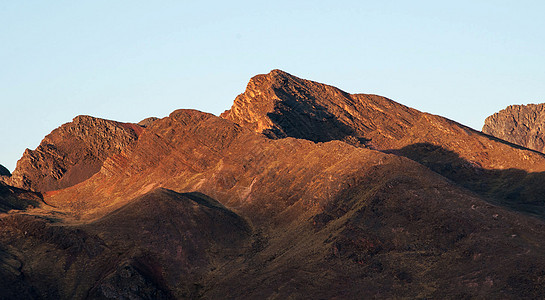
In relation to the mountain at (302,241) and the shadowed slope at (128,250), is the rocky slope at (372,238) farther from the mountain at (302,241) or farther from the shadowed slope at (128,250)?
the shadowed slope at (128,250)

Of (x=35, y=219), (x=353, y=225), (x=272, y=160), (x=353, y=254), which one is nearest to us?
(x=353, y=254)

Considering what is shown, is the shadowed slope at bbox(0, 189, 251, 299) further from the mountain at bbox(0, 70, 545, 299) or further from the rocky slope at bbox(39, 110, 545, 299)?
the rocky slope at bbox(39, 110, 545, 299)

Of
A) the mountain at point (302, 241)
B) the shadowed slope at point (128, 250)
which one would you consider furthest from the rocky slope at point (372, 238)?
the shadowed slope at point (128, 250)

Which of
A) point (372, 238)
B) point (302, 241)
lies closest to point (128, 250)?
point (302, 241)

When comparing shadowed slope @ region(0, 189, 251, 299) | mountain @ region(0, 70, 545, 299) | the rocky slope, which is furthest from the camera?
shadowed slope @ region(0, 189, 251, 299)

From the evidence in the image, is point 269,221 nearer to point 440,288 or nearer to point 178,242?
point 178,242

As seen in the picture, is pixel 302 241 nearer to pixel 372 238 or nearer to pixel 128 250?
pixel 372 238

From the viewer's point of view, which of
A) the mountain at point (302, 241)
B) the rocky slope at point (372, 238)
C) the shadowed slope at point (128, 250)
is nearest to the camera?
the rocky slope at point (372, 238)

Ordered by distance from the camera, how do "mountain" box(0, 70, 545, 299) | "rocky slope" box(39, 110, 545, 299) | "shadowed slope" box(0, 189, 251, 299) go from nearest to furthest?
"rocky slope" box(39, 110, 545, 299), "mountain" box(0, 70, 545, 299), "shadowed slope" box(0, 189, 251, 299)

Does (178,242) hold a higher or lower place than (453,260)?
higher

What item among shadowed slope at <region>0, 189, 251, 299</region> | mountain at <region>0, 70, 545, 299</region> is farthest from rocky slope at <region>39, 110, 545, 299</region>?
shadowed slope at <region>0, 189, 251, 299</region>

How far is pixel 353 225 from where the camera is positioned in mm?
135250

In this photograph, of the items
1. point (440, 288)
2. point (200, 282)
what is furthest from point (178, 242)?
point (440, 288)

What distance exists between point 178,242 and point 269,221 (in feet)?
74.8
